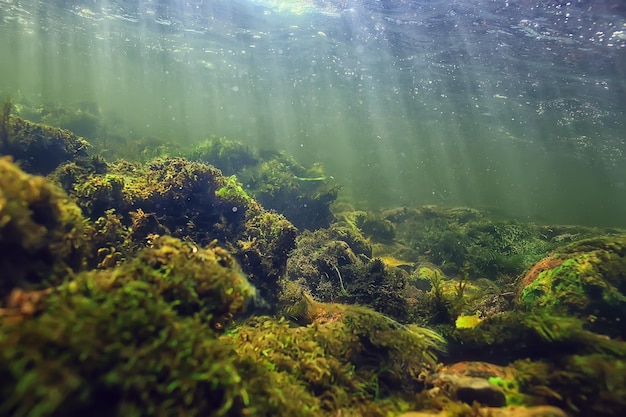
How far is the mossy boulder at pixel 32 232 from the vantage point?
2.68 metres

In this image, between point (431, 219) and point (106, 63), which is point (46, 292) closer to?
point (431, 219)

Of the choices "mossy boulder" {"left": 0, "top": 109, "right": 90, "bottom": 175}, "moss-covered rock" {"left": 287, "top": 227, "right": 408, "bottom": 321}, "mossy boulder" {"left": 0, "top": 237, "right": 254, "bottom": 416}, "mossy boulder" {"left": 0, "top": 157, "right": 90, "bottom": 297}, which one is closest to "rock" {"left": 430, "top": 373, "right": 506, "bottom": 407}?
"moss-covered rock" {"left": 287, "top": 227, "right": 408, "bottom": 321}

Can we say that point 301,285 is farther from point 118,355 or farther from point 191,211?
point 118,355

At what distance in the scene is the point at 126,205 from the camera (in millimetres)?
6496

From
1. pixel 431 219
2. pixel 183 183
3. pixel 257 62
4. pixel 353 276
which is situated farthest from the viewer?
pixel 257 62

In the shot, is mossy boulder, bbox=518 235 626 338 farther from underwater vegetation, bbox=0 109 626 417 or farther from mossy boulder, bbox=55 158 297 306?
mossy boulder, bbox=55 158 297 306

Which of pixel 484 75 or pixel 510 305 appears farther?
pixel 484 75

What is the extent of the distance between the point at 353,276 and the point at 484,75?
76.4 feet

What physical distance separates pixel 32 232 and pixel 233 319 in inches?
115

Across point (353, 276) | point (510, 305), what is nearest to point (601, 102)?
point (510, 305)

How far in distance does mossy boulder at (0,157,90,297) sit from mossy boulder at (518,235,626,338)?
689 centimetres

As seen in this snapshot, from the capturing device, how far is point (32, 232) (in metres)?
2.88

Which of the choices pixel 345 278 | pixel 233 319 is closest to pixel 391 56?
pixel 345 278

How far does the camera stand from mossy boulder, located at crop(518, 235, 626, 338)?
5.26m
